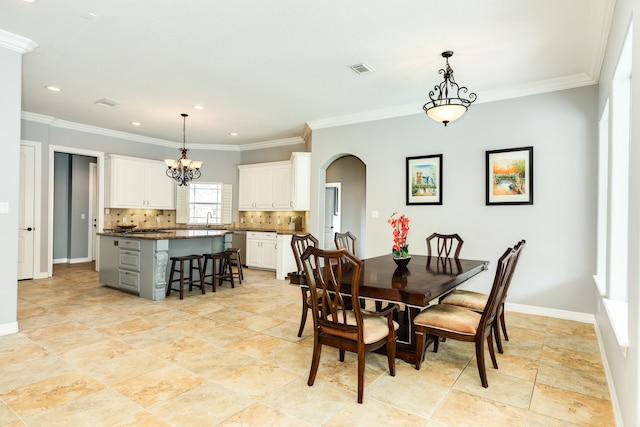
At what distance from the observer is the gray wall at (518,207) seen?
412 cm

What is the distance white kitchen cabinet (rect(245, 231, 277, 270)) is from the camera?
7.26 metres

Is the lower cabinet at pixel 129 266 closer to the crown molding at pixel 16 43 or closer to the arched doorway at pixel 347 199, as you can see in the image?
the crown molding at pixel 16 43

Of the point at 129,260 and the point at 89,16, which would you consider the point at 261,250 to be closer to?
the point at 129,260

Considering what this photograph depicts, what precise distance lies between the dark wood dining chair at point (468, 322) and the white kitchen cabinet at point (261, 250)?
475 cm

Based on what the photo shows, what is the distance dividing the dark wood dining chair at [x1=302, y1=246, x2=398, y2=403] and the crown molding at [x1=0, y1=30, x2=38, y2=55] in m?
3.49

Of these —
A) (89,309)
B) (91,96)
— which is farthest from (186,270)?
(91,96)

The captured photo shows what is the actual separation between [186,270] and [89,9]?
372 cm

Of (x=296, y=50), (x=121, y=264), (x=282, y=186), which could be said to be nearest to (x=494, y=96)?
(x=296, y=50)

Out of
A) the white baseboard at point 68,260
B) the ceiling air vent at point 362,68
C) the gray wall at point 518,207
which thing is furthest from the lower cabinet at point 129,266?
the white baseboard at point 68,260

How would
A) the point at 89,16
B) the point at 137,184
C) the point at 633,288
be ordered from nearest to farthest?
1. the point at 633,288
2. the point at 89,16
3. the point at 137,184

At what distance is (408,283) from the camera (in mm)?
2535

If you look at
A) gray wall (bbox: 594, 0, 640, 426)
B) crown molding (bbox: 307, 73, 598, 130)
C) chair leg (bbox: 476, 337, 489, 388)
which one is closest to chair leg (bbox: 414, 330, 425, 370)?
chair leg (bbox: 476, 337, 489, 388)

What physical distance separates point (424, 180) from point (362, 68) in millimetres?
1952

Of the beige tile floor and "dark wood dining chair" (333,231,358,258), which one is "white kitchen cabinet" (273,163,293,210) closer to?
"dark wood dining chair" (333,231,358,258)
